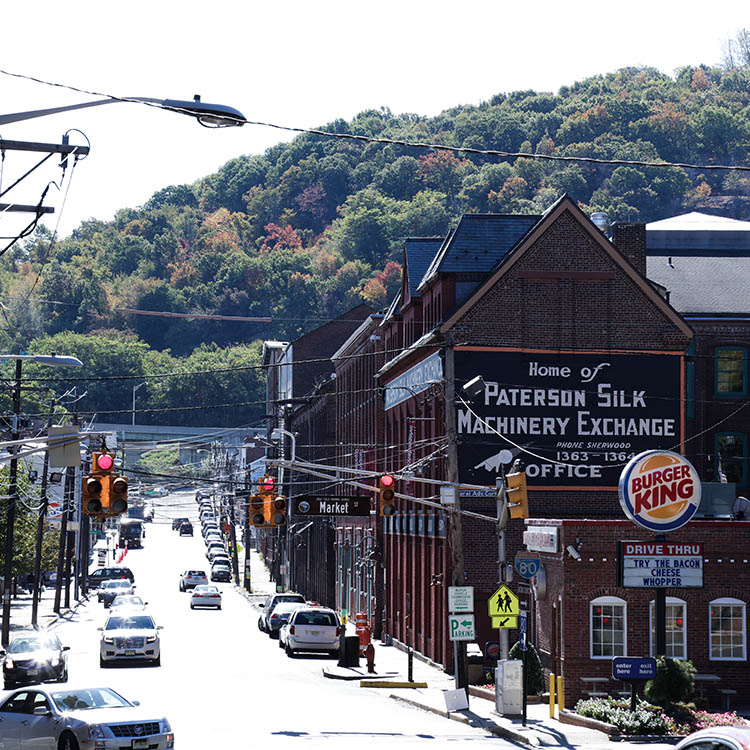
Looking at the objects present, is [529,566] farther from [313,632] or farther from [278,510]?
[313,632]

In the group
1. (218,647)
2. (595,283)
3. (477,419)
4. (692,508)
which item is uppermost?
(595,283)

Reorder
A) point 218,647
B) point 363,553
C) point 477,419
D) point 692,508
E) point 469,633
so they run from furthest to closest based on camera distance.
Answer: point 363,553 → point 218,647 → point 477,419 → point 469,633 → point 692,508

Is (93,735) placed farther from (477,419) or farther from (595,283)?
(595,283)

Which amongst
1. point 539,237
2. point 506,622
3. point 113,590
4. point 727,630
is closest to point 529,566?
point 506,622

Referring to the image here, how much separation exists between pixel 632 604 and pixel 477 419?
36.9 feet

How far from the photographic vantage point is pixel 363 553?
6712cm

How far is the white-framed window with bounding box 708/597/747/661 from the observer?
3544 cm

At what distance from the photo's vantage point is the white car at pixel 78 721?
22.7 metres

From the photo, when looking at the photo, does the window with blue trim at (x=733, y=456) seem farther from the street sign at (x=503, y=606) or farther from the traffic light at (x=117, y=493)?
the traffic light at (x=117, y=493)

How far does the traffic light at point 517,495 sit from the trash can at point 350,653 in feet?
51.7

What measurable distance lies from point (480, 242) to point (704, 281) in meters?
11.2

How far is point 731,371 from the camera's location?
51.3 meters

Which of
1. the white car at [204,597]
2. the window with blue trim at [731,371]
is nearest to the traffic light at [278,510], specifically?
the window with blue trim at [731,371]

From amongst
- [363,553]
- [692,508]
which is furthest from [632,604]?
[363,553]
